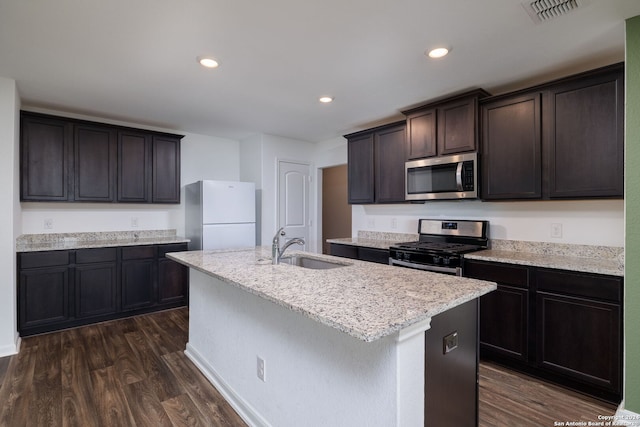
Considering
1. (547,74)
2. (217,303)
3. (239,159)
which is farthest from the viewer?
(239,159)

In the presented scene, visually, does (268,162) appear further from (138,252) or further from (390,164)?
(138,252)

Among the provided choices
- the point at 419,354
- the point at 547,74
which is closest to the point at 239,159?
the point at 547,74

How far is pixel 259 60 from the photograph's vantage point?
2441 mm

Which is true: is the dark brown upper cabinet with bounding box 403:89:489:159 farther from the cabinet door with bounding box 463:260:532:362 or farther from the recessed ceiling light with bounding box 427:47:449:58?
the cabinet door with bounding box 463:260:532:362

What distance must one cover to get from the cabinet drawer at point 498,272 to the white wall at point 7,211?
3.96 meters

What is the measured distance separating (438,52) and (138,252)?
12.2 ft

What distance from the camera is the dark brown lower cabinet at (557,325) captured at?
2.04 metres

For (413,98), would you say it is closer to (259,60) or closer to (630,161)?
(259,60)

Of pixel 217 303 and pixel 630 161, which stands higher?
pixel 630 161

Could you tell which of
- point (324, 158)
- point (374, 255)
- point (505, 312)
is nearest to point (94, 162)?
point (324, 158)

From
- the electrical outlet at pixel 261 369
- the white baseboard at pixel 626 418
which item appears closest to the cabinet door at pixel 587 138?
the white baseboard at pixel 626 418

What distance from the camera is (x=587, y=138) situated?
2326mm

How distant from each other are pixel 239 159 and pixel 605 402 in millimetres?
4940

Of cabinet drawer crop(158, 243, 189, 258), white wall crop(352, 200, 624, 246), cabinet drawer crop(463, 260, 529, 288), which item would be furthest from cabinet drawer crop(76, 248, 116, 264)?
cabinet drawer crop(463, 260, 529, 288)
